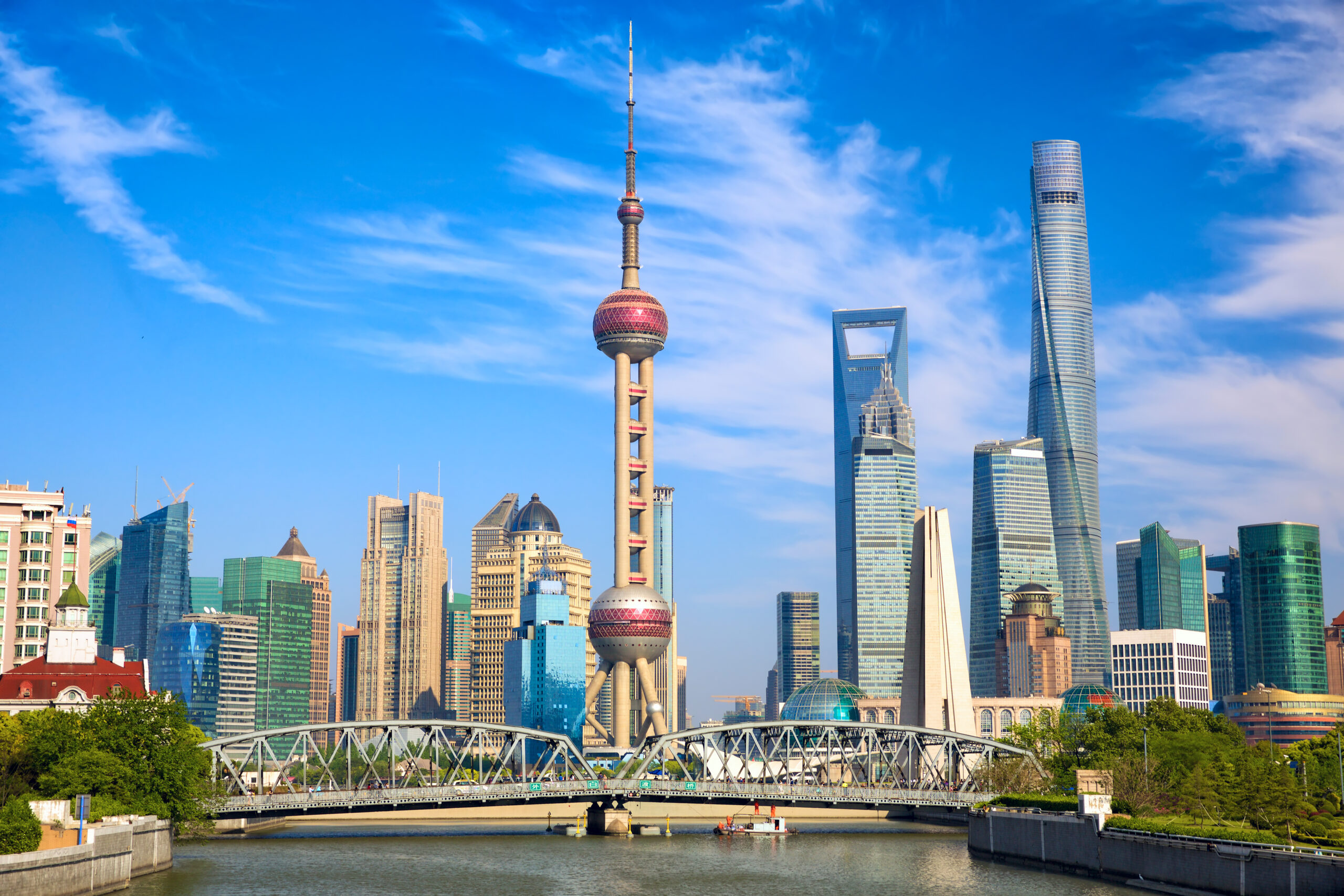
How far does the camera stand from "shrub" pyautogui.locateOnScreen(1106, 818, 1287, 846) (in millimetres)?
92438

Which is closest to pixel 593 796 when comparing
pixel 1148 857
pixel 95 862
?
pixel 1148 857

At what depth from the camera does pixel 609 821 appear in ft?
600

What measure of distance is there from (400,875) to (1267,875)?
65026mm

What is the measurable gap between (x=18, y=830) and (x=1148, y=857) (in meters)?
74.5

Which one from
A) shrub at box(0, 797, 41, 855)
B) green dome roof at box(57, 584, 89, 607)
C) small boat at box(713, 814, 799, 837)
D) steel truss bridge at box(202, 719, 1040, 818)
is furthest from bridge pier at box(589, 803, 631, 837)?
shrub at box(0, 797, 41, 855)

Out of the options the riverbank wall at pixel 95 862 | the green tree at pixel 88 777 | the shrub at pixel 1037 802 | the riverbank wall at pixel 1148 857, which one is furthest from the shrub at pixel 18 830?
the shrub at pixel 1037 802

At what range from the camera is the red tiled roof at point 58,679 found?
495ft

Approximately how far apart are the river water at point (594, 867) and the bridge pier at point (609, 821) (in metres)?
5.12

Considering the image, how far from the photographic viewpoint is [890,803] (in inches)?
6998

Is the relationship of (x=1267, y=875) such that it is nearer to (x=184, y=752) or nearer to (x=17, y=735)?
(x=184, y=752)

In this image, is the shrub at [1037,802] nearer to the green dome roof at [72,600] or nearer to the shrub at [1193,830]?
the shrub at [1193,830]

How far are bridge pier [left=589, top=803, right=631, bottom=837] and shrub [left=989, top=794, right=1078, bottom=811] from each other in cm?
5014

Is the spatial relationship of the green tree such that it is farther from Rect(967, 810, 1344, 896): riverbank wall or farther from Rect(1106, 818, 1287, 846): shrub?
Rect(1106, 818, 1287, 846): shrub

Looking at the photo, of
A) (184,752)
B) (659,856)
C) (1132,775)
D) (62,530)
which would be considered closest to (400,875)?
(184,752)
